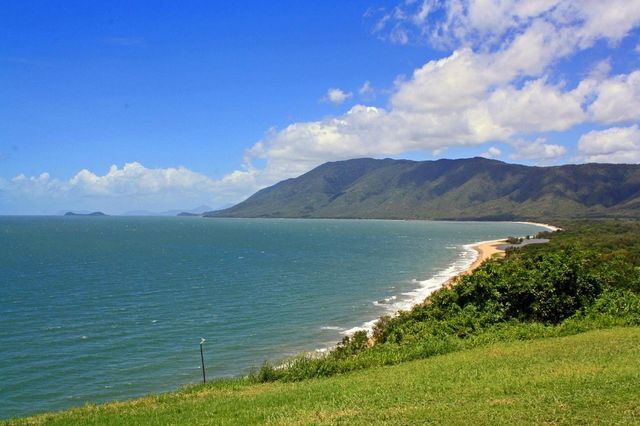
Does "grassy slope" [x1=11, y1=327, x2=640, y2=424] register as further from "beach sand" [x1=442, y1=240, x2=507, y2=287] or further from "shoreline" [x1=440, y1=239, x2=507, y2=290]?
"beach sand" [x1=442, y1=240, x2=507, y2=287]

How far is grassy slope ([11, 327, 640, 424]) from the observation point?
13.5 m

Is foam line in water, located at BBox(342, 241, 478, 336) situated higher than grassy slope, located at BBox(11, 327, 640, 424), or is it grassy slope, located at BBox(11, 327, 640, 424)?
grassy slope, located at BBox(11, 327, 640, 424)

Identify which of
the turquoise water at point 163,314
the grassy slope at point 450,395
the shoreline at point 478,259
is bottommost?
the shoreline at point 478,259

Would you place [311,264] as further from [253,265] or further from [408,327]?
[408,327]

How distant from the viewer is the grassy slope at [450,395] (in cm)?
1353

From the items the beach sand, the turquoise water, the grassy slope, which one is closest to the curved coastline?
the beach sand

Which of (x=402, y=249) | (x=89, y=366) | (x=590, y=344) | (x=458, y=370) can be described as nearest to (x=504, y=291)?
(x=590, y=344)

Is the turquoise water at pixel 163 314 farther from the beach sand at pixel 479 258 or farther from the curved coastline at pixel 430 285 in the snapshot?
the beach sand at pixel 479 258

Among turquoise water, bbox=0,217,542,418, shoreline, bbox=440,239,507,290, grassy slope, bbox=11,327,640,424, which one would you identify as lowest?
shoreline, bbox=440,239,507,290

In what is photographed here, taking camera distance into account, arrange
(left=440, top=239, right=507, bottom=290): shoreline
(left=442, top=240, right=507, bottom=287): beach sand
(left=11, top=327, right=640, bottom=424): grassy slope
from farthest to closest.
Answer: (left=442, top=240, right=507, bottom=287): beach sand → (left=440, top=239, right=507, bottom=290): shoreline → (left=11, top=327, right=640, bottom=424): grassy slope

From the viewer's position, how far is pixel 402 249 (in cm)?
12538

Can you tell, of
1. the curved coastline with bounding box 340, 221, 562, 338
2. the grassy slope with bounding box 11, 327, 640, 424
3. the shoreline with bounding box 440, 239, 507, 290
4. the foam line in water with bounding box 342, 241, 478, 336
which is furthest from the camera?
the shoreline with bounding box 440, 239, 507, 290

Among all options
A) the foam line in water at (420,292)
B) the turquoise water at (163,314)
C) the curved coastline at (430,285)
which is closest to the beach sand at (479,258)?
the curved coastline at (430,285)

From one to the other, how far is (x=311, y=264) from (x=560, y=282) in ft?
201
